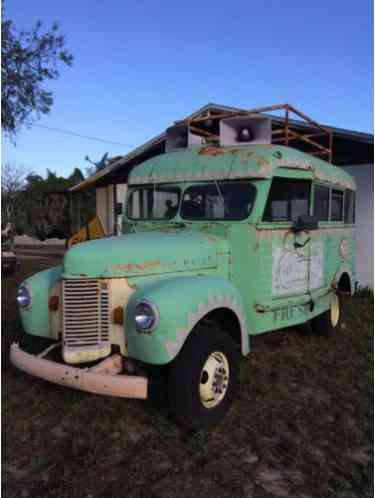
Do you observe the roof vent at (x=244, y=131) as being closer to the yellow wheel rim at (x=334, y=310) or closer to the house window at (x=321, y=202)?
the house window at (x=321, y=202)

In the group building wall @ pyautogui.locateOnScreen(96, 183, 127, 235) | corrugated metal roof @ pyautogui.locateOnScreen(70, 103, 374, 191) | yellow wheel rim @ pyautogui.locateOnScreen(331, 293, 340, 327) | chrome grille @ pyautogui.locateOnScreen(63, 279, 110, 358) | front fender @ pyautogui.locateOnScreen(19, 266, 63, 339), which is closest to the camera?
chrome grille @ pyautogui.locateOnScreen(63, 279, 110, 358)

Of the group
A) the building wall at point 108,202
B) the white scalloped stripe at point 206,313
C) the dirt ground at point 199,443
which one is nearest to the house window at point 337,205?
the dirt ground at point 199,443

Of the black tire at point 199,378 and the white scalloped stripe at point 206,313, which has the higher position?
the white scalloped stripe at point 206,313

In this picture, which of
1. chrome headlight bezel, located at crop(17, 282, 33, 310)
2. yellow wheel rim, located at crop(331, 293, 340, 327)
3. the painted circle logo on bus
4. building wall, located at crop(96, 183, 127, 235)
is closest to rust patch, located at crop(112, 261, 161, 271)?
chrome headlight bezel, located at crop(17, 282, 33, 310)

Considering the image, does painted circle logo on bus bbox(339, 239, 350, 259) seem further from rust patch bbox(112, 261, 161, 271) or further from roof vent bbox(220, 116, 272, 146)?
rust patch bbox(112, 261, 161, 271)

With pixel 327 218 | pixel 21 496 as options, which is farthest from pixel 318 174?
pixel 21 496

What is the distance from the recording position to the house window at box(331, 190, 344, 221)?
237 inches

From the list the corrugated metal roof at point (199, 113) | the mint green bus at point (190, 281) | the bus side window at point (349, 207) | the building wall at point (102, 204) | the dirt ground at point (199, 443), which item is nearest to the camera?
the dirt ground at point (199, 443)

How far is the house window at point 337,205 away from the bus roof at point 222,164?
785mm

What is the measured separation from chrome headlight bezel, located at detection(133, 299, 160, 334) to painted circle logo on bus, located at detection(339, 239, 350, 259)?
13.5ft

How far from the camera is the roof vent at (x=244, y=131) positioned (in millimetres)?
4841

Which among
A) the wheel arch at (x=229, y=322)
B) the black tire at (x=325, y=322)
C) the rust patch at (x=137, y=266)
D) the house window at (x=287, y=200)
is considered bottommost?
the black tire at (x=325, y=322)

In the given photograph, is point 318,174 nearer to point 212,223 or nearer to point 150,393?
point 212,223

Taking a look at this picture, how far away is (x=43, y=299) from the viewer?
379 centimetres
